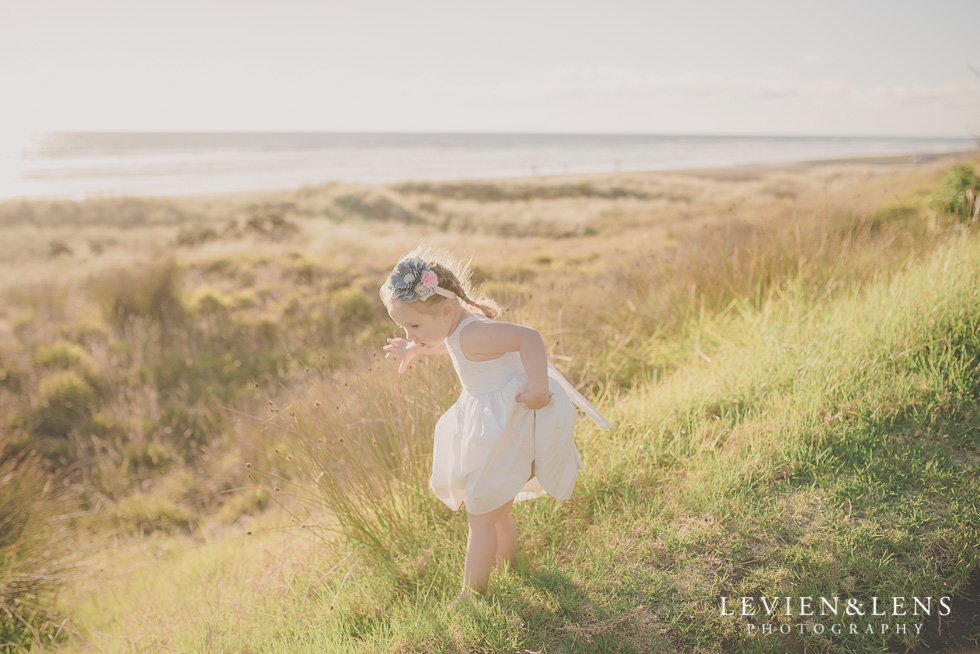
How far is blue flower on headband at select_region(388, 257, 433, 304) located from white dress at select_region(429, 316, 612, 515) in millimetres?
235

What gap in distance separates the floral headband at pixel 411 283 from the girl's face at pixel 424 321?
42 mm

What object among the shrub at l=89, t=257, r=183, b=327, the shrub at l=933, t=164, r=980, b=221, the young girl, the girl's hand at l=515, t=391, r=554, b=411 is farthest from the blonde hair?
the shrub at l=89, t=257, r=183, b=327

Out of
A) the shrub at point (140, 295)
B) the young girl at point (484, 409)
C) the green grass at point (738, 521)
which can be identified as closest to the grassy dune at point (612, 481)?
the green grass at point (738, 521)

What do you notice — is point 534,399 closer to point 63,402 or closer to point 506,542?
Answer: point 506,542

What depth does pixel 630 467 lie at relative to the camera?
313 cm

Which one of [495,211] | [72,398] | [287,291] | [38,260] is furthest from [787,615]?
[495,211]

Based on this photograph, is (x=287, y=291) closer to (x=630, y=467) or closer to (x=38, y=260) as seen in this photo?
(x=630, y=467)

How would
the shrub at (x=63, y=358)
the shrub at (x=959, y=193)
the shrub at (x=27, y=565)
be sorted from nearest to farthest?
the shrub at (x=27, y=565)
the shrub at (x=959, y=193)
the shrub at (x=63, y=358)

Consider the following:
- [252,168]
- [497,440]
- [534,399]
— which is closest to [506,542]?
[497,440]

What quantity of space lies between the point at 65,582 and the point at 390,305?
122 inches

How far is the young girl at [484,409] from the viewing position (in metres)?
2.22

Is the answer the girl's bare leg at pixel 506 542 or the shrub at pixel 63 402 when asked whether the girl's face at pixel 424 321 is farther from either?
the shrub at pixel 63 402

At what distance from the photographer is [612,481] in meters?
3.10

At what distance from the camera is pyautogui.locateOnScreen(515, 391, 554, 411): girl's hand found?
7.14ft
